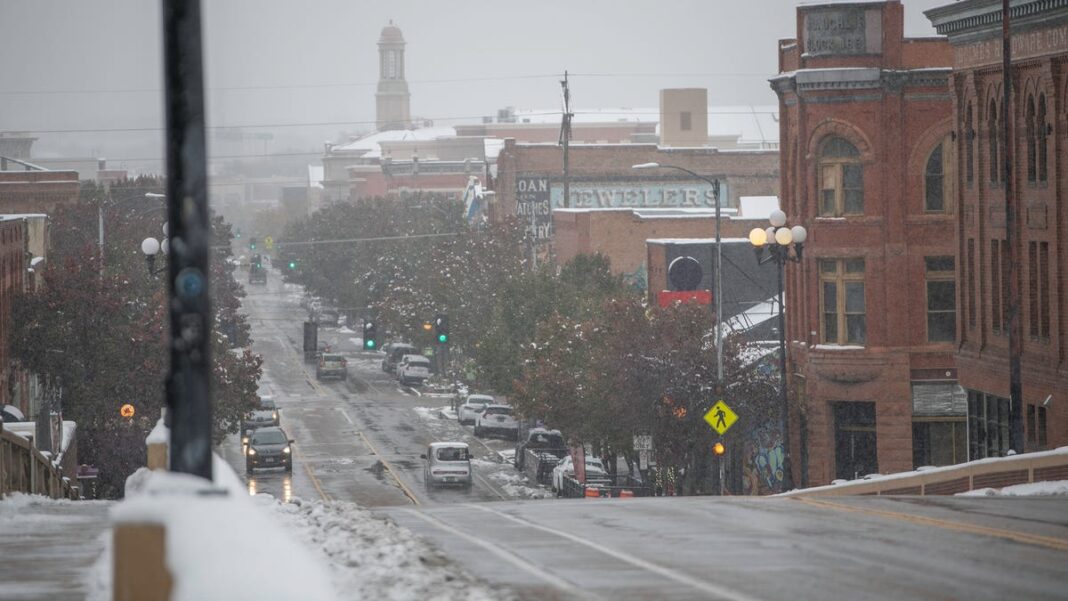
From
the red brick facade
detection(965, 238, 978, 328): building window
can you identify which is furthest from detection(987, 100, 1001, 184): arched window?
the red brick facade

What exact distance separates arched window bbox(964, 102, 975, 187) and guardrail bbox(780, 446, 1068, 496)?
511 inches

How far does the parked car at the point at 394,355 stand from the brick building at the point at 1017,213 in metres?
60.4

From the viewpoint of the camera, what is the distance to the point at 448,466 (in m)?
53.2

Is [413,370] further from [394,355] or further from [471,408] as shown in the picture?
[471,408]

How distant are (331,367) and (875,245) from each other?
2110 inches

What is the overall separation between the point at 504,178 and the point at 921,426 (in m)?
64.2

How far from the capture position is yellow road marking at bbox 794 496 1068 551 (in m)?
14.1

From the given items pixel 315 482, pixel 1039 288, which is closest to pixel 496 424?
pixel 315 482

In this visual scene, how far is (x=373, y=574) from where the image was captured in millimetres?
11234

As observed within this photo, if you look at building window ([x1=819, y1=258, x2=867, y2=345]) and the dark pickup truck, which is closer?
building window ([x1=819, y1=258, x2=867, y2=345])

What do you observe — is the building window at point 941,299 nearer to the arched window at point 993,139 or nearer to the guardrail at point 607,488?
the arched window at point 993,139

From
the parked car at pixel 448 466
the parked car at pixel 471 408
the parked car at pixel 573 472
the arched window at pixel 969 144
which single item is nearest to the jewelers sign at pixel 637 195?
the parked car at pixel 471 408

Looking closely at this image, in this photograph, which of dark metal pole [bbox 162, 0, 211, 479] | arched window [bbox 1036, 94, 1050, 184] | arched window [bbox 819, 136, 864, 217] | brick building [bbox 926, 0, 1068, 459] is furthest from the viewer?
arched window [bbox 819, 136, 864, 217]

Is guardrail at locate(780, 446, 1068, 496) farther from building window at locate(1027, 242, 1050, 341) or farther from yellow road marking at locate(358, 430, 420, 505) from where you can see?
yellow road marking at locate(358, 430, 420, 505)
